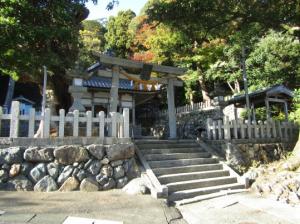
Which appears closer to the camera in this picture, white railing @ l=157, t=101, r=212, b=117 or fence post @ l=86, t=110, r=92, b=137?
fence post @ l=86, t=110, r=92, b=137

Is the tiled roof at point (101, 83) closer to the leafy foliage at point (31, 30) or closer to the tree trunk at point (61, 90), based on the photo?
the tree trunk at point (61, 90)

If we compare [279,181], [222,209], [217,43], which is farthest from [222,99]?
[222,209]

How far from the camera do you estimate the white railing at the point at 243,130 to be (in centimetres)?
1110

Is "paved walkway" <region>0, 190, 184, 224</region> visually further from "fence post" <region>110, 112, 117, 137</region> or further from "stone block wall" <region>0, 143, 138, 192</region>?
"fence post" <region>110, 112, 117, 137</region>

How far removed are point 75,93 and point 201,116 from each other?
1111cm

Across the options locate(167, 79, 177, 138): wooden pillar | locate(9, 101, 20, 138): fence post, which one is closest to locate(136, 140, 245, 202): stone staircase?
locate(167, 79, 177, 138): wooden pillar

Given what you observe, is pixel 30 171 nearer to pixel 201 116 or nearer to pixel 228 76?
pixel 201 116

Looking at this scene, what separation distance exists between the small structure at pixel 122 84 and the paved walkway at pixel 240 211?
16.0 ft

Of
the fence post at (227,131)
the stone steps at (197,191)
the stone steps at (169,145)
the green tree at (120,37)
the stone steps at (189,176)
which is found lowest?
the stone steps at (197,191)

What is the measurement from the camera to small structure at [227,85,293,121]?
17.2 m

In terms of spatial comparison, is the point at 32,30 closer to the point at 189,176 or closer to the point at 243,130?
the point at 189,176

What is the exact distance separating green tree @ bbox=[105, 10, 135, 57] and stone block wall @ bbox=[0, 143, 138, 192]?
21.0 metres

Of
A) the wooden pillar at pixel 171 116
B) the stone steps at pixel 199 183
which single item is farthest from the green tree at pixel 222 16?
the stone steps at pixel 199 183

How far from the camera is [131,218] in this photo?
5.59 metres
